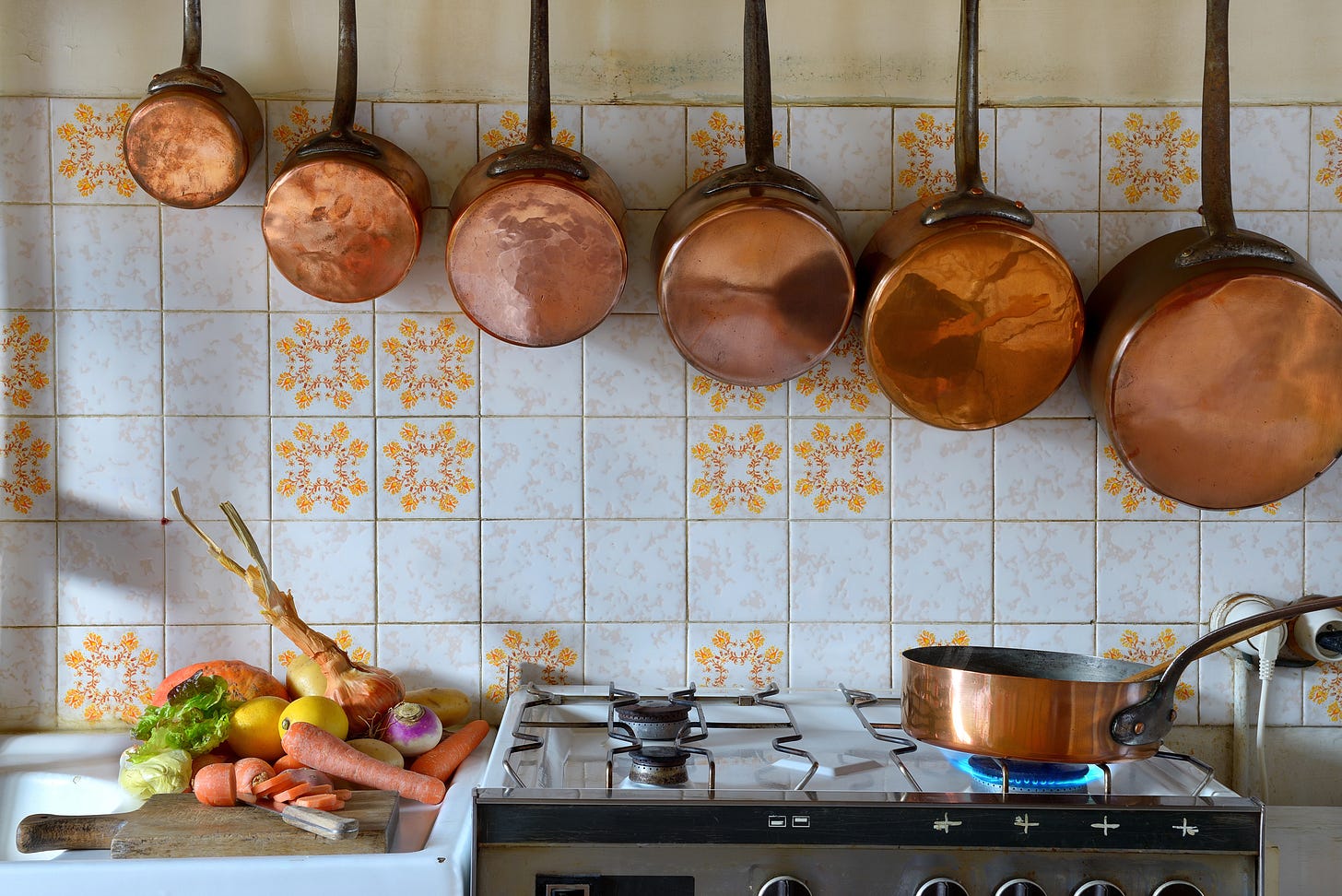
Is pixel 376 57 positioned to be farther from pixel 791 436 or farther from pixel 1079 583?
pixel 1079 583

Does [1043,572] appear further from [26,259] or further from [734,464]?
[26,259]

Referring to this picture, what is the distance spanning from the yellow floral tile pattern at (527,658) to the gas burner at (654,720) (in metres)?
0.25

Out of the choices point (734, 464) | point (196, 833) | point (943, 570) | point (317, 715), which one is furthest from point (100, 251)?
point (943, 570)

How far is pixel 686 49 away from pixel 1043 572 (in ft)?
3.14

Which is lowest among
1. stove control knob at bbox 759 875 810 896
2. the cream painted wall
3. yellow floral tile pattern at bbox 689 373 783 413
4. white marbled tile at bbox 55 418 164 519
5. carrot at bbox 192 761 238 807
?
stove control knob at bbox 759 875 810 896

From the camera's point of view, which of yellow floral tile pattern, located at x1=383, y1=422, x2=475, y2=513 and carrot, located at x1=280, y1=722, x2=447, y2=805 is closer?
carrot, located at x1=280, y1=722, x2=447, y2=805

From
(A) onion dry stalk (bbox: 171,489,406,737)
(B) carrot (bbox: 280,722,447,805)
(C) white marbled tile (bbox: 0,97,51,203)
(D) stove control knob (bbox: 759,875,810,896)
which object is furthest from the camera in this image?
(C) white marbled tile (bbox: 0,97,51,203)

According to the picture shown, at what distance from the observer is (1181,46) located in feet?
4.94

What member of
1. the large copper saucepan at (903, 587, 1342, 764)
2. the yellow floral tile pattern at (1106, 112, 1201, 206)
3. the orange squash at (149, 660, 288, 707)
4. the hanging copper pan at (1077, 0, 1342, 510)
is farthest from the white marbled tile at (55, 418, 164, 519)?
the yellow floral tile pattern at (1106, 112, 1201, 206)

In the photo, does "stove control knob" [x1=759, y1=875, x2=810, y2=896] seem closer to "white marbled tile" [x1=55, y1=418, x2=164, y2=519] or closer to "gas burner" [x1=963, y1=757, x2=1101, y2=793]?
"gas burner" [x1=963, y1=757, x2=1101, y2=793]

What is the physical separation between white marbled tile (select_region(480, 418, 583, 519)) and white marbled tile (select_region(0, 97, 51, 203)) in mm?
757

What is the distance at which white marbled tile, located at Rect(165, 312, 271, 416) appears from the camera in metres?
1.48

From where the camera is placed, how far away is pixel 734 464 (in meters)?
1.52

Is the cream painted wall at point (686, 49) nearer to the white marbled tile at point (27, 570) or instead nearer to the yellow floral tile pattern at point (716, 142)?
the yellow floral tile pattern at point (716, 142)
